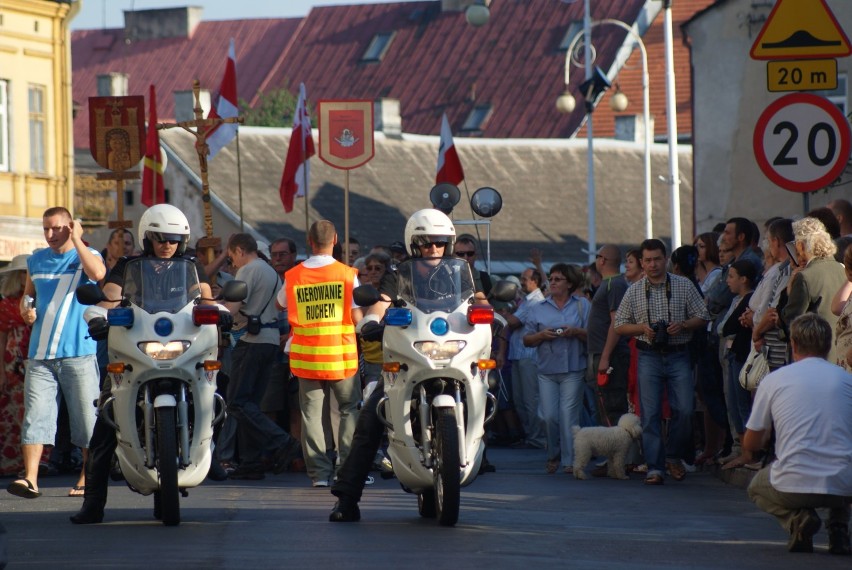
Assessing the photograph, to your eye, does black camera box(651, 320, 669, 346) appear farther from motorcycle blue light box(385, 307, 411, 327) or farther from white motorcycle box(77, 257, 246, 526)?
white motorcycle box(77, 257, 246, 526)

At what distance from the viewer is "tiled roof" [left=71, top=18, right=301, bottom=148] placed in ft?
286

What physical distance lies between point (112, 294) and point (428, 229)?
2039 mm

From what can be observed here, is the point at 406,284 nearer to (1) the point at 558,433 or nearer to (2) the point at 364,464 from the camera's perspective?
(2) the point at 364,464

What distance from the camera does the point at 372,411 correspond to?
476 inches

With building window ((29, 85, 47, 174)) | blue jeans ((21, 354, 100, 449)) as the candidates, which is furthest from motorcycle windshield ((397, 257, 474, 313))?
building window ((29, 85, 47, 174))

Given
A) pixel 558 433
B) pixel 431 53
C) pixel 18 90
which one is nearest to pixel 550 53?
pixel 431 53

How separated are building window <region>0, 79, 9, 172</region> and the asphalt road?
24.6 m

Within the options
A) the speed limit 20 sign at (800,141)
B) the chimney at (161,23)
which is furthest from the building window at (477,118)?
the speed limit 20 sign at (800,141)

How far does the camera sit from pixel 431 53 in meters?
75.4

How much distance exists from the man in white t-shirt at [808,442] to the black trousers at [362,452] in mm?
2433

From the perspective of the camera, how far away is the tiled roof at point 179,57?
286ft

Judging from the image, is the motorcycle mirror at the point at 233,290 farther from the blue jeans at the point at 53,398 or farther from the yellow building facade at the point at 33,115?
the yellow building facade at the point at 33,115

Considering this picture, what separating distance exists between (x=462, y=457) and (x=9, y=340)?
5365 mm

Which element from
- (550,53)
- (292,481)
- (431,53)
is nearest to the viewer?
(292,481)
